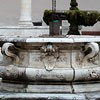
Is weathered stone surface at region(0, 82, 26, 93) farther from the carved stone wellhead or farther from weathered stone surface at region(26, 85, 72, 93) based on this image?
weathered stone surface at region(26, 85, 72, 93)

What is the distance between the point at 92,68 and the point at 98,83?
283 mm

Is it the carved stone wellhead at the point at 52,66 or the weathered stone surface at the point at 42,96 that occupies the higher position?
the carved stone wellhead at the point at 52,66

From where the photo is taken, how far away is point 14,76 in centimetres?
630

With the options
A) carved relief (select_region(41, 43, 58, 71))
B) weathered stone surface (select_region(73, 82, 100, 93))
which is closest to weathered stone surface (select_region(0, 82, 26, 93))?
carved relief (select_region(41, 43, 58, 71))

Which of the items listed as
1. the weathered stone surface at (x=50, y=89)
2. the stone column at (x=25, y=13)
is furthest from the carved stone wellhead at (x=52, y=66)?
the stone column at (x=25, y=13)

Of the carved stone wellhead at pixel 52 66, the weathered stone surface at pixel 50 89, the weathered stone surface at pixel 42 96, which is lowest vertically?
the weathered stone surface at pixel 42 96

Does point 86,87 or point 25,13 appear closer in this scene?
point 86,87

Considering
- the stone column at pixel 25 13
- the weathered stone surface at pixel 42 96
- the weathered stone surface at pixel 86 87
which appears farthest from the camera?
the stone column at pixel 25 13

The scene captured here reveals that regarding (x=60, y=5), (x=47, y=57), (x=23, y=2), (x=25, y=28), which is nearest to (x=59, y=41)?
(x=47, y=57)

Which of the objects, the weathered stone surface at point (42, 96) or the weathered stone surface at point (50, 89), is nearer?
the weathered stone surface at point (42, 96)

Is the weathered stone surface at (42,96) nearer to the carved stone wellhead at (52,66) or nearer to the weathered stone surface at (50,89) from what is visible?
the carved stone wellhead at (52,66)

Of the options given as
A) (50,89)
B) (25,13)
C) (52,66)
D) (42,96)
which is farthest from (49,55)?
(25,13)

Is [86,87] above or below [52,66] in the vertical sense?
below

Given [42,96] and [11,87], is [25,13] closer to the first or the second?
[11,87]
